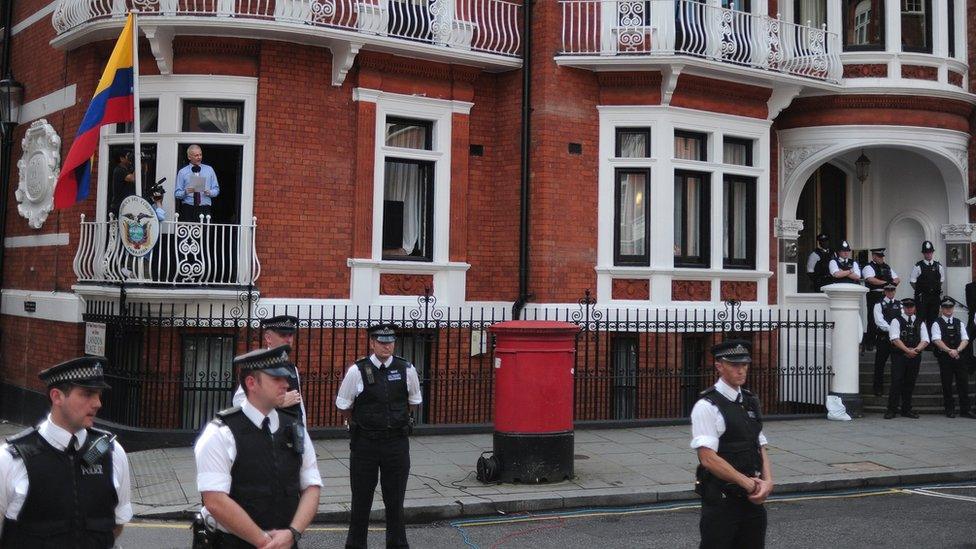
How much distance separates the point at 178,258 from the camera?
1288cm

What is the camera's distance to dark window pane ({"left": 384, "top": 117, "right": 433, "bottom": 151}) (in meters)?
15.0

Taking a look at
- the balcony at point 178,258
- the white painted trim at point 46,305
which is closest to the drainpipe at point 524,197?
the balcony at point 178,258

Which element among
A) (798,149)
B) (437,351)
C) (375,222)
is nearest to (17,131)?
(375,222)

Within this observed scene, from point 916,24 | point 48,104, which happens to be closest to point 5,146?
point 48,104

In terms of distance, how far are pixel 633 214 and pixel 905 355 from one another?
4736 millimetres

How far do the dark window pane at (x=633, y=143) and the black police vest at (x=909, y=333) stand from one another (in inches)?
190

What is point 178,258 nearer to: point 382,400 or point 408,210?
point 408,210

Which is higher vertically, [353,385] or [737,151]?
[737,151]

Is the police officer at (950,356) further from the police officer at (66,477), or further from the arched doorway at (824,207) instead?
the police officer at (66,477)

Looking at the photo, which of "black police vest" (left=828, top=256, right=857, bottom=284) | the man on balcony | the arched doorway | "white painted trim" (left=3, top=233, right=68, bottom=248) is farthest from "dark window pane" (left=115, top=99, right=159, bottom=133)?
the arched doorway

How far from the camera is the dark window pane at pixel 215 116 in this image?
1395cm

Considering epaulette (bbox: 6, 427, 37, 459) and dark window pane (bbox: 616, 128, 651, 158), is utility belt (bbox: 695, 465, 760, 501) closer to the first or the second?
epaulette (bbox: 6, 427, 37, 459)

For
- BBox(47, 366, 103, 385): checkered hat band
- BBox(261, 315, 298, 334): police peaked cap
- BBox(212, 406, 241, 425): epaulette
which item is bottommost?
BBox(212, 406, 241, 425): epaulette

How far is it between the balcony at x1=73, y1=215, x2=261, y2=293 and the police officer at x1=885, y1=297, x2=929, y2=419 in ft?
32.2
